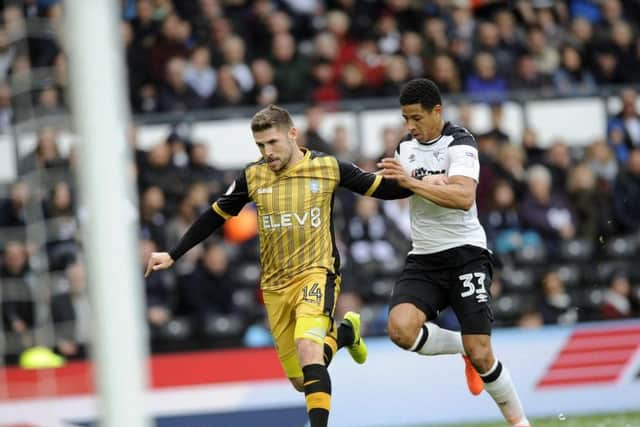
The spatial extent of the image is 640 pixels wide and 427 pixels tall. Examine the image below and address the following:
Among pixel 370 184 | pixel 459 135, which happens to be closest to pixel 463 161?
pixel 459 135

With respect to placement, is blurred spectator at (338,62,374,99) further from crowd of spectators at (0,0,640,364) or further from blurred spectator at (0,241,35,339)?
Answer: blurred spectator at (0,241,35,339)

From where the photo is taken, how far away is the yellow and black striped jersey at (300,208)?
752 centimetres

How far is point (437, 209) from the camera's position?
7621 millimetres

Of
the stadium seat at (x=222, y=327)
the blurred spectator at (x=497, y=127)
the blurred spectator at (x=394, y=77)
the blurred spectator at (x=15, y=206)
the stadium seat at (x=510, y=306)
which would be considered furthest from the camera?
the blurred spectator at (x=394, y=77)

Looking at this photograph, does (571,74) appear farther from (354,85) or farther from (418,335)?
(418,335)

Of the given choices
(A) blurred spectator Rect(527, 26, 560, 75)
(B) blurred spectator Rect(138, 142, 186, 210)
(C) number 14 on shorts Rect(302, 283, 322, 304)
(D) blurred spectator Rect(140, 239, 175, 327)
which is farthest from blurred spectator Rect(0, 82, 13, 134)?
(A) blurred spectator Rect(527, 26, 560, 75)

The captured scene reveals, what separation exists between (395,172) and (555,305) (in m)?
6.25

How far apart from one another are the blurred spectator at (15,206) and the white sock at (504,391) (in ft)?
16.1

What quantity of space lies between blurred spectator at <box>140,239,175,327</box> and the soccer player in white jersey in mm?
4872

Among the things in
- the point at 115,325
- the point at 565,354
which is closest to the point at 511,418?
the point at 565,354

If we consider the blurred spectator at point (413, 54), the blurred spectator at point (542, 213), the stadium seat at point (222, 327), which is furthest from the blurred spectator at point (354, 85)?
the stadium seat at point (222, 327)

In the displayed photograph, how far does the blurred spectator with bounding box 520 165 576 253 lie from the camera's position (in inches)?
527

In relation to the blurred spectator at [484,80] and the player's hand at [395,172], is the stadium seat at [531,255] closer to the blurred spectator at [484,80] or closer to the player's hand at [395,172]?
the blurred spectator at [484,80]

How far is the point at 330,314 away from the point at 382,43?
25.2 feet
